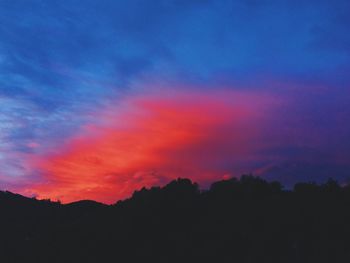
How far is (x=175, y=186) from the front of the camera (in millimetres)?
47344

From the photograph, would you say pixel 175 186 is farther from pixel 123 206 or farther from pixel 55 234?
pixel 55 234

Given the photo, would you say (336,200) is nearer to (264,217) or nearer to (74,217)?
(264,217)

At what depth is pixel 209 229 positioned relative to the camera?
121ft

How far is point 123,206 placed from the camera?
4916 centimetres

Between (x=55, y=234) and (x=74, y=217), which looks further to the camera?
(x=74, y=217)

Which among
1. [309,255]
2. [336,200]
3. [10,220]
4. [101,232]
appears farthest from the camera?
[10,220]

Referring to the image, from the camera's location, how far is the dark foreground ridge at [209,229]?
3244 centimetres

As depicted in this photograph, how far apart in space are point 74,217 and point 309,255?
117ft

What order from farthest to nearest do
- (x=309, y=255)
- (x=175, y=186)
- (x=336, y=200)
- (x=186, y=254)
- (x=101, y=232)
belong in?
(x=175, y=186)
(x=101, y=232)
(x=336, y=200)
(x=186, y=254)
(x=309, y=255)

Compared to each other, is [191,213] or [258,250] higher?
[191,213]

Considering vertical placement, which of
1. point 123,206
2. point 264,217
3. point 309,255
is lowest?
point 309,255

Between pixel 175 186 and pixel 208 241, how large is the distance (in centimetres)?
1258

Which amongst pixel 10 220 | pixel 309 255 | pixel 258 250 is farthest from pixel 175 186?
pixel 10 220

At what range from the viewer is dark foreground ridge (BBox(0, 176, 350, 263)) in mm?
32438
